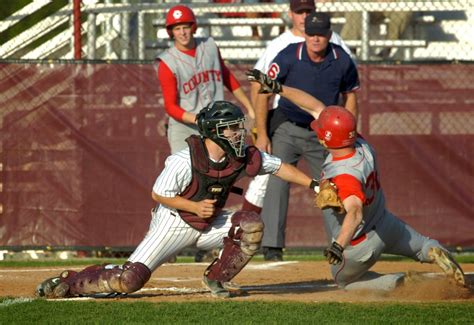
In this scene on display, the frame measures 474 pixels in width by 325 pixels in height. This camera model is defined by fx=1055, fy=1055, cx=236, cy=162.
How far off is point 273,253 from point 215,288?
275 cm

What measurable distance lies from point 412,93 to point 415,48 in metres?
2.88

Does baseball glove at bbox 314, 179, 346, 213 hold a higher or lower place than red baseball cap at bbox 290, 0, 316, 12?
lower

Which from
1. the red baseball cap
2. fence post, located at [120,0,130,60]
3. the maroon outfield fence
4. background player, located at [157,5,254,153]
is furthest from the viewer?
fence post, located at [120,0,130,60]

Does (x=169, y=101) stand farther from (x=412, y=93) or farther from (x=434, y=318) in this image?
(x=434, y=318)

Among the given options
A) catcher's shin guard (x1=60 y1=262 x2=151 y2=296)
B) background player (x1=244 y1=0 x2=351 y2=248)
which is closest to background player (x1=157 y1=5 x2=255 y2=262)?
background player (x1=244 y1=0 x2=351 y2=248)

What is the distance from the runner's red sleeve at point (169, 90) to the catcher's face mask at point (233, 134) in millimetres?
2317

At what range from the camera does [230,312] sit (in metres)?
6.14

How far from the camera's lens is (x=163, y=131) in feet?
34.2

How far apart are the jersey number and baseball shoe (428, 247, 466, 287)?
0.52 metres

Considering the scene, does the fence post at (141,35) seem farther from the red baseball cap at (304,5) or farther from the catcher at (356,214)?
the catcher at (356,214)

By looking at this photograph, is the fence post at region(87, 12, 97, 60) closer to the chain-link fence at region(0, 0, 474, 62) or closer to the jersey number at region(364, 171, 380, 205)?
the chain-link fence at region(0, 0, 474, 62)

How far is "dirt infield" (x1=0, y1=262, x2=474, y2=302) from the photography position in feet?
22.9

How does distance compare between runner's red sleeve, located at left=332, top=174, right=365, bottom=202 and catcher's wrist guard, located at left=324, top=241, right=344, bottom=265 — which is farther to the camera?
runner's red sleeve, located at left=332, top=174, right=365, bottom=202

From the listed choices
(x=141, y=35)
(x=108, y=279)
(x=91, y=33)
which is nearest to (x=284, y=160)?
(x=108, y=279)
